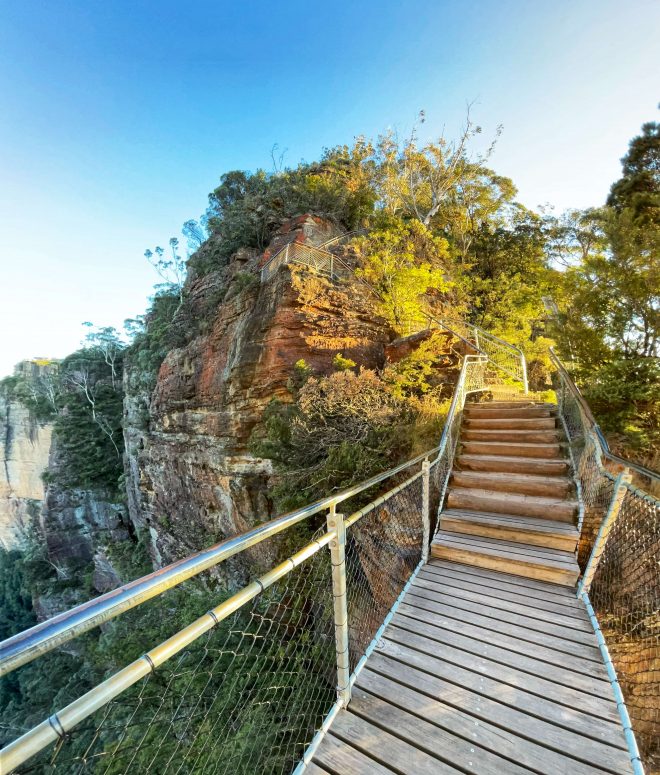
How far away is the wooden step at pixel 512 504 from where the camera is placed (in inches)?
160

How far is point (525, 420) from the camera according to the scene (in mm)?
5742

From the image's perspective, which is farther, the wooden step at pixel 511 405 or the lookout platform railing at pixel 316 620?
the wooden step at pixel 511 405

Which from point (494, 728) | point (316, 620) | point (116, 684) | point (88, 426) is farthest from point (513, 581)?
point (88, 426)

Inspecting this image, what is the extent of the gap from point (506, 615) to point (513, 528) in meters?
1.15

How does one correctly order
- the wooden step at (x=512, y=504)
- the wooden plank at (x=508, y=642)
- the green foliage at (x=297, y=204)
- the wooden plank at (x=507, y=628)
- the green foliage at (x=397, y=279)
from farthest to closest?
the green foliage at (x=297, y=204), the green foliage at (x=397, y=279), the wooden step at (x=512, y=504), the wooden plank at (x=507, y=628), the wooden plank at (x=508, y=642)

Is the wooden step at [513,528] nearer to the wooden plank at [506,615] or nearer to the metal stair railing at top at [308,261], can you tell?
the wooden plank at [506,615]

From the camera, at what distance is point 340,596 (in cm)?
218

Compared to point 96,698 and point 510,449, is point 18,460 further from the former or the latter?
point 96,698

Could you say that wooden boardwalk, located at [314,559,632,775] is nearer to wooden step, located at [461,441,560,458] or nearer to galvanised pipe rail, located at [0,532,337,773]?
galvanised pipe rail, located at [0,532,337,773]

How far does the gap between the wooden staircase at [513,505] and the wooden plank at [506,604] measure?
470mm

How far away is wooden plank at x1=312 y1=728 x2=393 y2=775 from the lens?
1992mm

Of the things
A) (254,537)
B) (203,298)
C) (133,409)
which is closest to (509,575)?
(254,537)

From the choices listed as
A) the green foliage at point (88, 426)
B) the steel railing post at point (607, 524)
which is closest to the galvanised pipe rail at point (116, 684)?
the steel railing post at point (607, 524)

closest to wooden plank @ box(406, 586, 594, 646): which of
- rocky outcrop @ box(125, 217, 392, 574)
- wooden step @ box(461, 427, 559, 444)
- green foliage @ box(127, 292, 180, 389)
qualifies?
wooden step @ box(461, 427, 559, 444)
